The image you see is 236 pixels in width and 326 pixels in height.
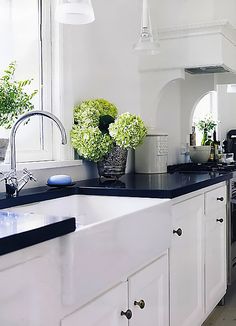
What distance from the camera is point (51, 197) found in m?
2.06

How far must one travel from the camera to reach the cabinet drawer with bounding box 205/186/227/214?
2678 millimetres

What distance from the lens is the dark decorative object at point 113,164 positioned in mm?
2605

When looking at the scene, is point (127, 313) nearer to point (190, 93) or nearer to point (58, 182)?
point (58, 182)

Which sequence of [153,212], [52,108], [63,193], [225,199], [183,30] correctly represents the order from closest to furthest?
[153,212] < [63,193] < [52,108] < [225,199] < [183,30]

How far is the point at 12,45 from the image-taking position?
233 centimetres

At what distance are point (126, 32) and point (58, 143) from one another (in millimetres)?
1105

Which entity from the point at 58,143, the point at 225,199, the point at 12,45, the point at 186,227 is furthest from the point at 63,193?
the point at 225,199

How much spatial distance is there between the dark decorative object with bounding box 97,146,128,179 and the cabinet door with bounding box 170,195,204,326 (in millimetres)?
461

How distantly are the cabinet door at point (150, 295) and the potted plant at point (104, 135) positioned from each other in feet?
2.36

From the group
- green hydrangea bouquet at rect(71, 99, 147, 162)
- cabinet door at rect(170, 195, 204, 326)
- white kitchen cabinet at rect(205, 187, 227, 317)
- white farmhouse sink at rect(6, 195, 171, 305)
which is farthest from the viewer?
white kitchen cabinet at rect(205, 187, 227, 317)

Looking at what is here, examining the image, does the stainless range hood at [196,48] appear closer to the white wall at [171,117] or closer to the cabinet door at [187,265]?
the white wall at [171,117]

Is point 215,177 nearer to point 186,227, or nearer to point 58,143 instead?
point 186,227

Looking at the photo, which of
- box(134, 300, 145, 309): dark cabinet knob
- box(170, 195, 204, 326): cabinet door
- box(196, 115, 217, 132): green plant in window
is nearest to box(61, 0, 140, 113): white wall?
box(170, 195, 204, 326): cabinet door

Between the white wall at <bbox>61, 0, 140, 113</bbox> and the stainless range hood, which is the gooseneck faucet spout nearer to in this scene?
the white wall at <bbox>61, 0, 140, 113</bbox>
